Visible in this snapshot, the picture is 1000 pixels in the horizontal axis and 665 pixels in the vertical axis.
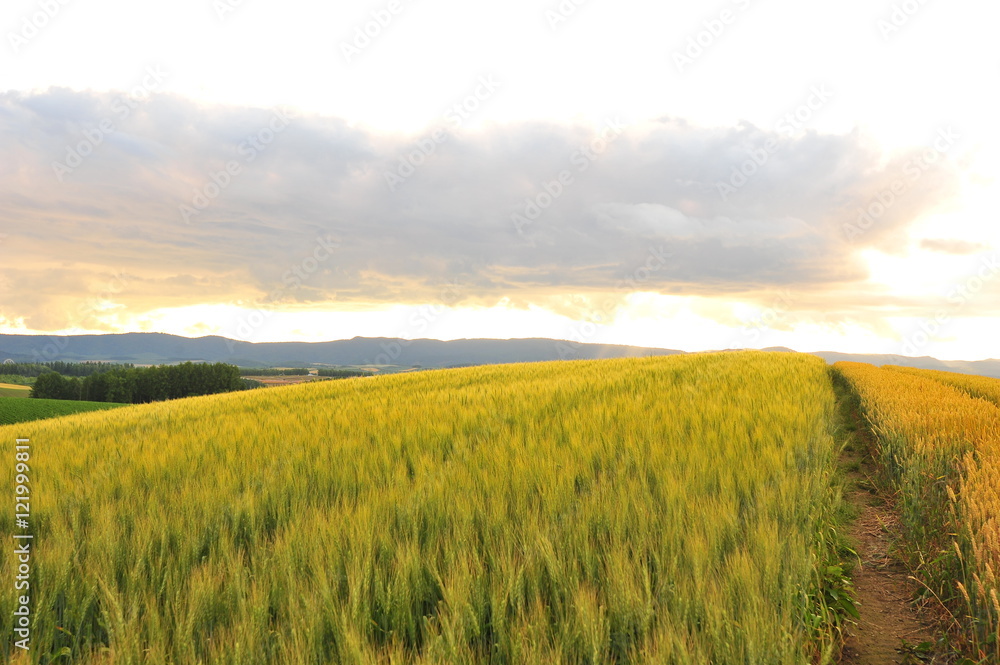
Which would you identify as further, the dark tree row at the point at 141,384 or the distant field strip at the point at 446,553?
the dark tree row at the point at 141,384

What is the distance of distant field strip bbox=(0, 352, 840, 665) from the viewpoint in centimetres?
180

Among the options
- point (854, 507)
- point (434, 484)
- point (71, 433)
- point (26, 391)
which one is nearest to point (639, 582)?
point (434, 484)

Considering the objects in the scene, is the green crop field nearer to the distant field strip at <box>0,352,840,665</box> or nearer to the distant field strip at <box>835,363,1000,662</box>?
the distant field strip at <box>0,352,840,665</box>

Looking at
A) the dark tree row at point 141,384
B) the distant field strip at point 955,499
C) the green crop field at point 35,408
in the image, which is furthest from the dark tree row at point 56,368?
the distant field strip at point 955,499

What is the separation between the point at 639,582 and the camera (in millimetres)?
2059

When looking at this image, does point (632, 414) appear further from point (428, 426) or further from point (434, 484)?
point (434, 484)

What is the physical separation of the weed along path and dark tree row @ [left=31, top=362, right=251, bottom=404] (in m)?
75.5

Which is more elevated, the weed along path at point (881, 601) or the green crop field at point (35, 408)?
the weed along path at point (881, 601)

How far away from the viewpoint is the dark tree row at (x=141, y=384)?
6744 cm

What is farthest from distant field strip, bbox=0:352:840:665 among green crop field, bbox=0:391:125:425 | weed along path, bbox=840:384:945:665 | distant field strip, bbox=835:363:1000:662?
green crop field, bbox=0:391:125:425

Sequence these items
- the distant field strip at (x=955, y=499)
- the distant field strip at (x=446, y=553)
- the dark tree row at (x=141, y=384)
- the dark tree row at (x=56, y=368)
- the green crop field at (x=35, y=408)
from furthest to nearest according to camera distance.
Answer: the dark tree row at (x=56, y=368)
the dark tree row at (x=141, y=384)
the green crop field at (x=35, y=408)
the distant field strip at (x=955, y=499)
the distant field strip at (x=446, y=553)

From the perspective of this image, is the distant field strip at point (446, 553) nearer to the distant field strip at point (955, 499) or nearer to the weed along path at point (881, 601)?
the weed along path at point (881, 601)

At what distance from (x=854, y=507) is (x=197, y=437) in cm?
769

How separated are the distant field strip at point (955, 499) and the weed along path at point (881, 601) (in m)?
0.23
